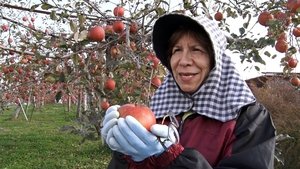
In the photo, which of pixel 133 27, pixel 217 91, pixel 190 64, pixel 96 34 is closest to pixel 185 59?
pixel 190 64

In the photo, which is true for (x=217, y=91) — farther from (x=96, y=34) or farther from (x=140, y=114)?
(x=96, y=34)

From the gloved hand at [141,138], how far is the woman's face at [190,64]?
0.22 m

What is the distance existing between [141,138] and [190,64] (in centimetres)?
30

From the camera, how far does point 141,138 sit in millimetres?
1370

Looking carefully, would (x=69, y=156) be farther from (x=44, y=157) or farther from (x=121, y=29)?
(x=121, y=29)

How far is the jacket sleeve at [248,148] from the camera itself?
1378 mm

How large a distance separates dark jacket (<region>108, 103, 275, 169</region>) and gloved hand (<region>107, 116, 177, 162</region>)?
0.03m

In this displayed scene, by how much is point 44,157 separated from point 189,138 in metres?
7.69

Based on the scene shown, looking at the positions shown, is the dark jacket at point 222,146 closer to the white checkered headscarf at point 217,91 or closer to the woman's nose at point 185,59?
the white checkered headscarf at point 217,91

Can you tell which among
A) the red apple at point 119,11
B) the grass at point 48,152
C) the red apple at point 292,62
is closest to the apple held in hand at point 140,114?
the red apple at point 119,11

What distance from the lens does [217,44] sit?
60.6 inches

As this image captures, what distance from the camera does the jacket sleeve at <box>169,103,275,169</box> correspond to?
4.52ft

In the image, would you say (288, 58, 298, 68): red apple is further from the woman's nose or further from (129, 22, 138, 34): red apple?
the woman's nose

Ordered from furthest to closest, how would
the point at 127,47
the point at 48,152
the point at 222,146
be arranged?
the point at 48,152, the point at 127,47, the point at 222,146
